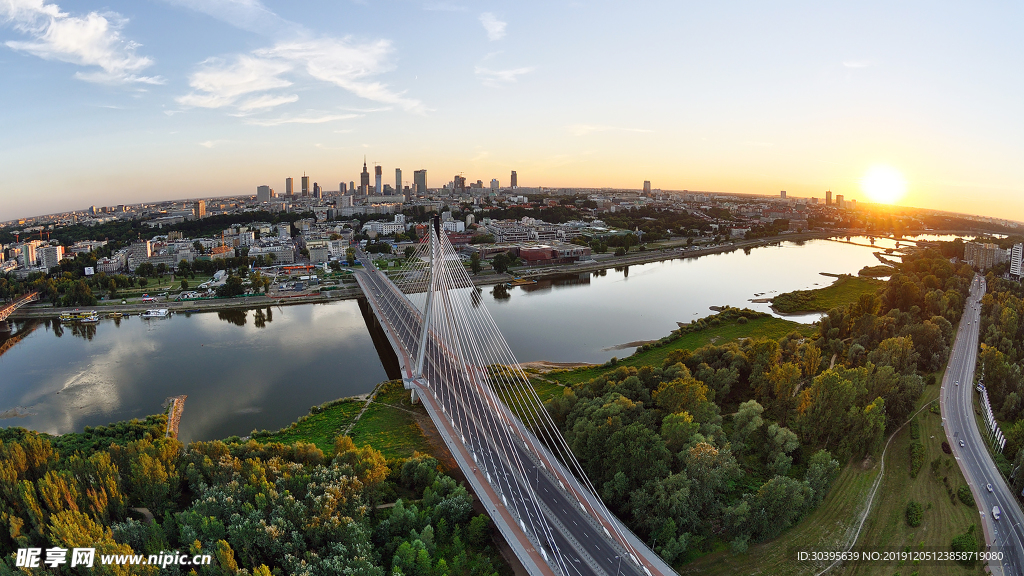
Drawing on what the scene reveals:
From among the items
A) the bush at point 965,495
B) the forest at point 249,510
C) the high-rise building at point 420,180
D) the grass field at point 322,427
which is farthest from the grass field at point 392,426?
the high-rise building at point 420,180

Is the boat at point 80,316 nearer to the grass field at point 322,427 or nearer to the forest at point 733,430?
the grass field at point 322,427

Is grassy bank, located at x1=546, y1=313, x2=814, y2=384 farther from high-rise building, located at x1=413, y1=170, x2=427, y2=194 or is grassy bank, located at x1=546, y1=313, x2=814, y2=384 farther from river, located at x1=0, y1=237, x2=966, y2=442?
high-rise building, located at x1=413, y1=170, x2=427, y2=194

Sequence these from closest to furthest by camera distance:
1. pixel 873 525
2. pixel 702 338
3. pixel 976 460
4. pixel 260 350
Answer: pixel 873 525 < pixel 976 460 < pixel 260 350 < pixel 702 338

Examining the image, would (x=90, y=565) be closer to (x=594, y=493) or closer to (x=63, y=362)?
(x=594, y=493)

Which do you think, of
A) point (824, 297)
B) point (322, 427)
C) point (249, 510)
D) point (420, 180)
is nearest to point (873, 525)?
point (249, 510)

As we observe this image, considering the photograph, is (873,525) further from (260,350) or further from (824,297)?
(824,297)

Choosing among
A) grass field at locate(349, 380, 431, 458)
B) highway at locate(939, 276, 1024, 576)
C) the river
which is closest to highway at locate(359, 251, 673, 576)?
grass field at locate(349, 380, 431, 458)

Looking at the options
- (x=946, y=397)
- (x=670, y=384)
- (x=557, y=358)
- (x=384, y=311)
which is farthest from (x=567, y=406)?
(x=384, y=311)

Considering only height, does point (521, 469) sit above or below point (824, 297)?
below
